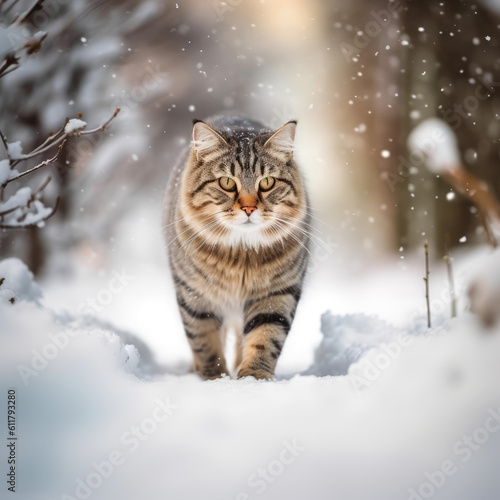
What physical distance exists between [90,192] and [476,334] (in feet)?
5.68

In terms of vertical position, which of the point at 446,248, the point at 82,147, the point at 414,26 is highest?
the point at 414,26

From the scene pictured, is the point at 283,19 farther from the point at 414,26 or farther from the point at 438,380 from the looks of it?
the point at 438,380

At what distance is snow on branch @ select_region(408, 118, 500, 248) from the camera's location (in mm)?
1792

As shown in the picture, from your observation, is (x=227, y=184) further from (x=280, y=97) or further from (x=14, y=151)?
(x=280, y=97)

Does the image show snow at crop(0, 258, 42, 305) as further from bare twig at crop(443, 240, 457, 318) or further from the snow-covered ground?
bare twig at crop(443, 240, 457, 318)

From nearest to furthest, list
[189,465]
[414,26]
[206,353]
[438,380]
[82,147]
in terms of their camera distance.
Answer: [189,465] < [438,380] < [206,353] < [414,26] < [82,147]

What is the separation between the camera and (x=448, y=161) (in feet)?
6.39

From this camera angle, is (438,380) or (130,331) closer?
(438,380)

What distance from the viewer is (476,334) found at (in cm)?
134

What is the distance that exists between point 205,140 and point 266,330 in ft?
2.05

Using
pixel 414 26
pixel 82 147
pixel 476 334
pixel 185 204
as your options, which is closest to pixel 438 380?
pixel 476 334

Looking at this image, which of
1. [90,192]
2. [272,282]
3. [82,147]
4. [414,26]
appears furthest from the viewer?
[90,192]

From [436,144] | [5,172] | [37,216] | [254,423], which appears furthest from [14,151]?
[436,144]

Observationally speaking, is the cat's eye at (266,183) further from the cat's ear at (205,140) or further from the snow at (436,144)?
the snow at (436,144)
